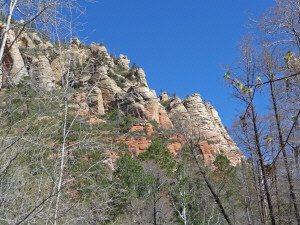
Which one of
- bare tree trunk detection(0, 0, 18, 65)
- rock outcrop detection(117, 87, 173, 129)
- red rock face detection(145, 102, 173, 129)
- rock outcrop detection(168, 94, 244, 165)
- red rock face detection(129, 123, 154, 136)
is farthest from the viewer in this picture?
rock outcrop detection(117, 87, 173, 129)

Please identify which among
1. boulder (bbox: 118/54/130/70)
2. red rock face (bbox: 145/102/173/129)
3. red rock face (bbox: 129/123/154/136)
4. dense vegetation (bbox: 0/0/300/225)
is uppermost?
boulder (bbox: 118/54/130/70)

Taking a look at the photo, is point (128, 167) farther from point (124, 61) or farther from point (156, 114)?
point (124, 61)

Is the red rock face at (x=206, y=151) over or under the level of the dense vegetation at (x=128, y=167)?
over

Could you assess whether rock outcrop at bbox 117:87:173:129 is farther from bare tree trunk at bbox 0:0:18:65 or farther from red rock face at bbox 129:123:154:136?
bare tree trunk at bbox 0:0:18:65

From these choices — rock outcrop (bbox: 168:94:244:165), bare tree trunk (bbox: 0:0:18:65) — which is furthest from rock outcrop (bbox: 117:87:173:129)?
bare tree trunk (bbox: 0:0:18:65)

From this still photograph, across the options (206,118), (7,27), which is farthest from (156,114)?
(7,27)

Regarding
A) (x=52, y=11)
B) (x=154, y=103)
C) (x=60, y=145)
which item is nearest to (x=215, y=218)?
(x=60, y=145)

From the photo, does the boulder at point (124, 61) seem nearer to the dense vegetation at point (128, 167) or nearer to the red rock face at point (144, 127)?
the dense vegetation at point (128, 167)

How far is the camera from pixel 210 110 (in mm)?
64750

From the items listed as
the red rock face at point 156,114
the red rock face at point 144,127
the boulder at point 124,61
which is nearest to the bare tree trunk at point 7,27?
the red rock face at point 144,127

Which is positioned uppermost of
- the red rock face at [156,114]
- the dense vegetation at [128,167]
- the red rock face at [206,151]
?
the red rock face at [156,114]

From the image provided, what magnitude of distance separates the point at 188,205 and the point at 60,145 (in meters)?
20.8

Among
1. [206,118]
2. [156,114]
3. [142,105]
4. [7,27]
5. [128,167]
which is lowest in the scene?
[7,27]

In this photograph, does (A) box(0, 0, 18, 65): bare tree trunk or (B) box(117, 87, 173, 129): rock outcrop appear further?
(B) box(117, 87, 173, 129): rock outcrop
